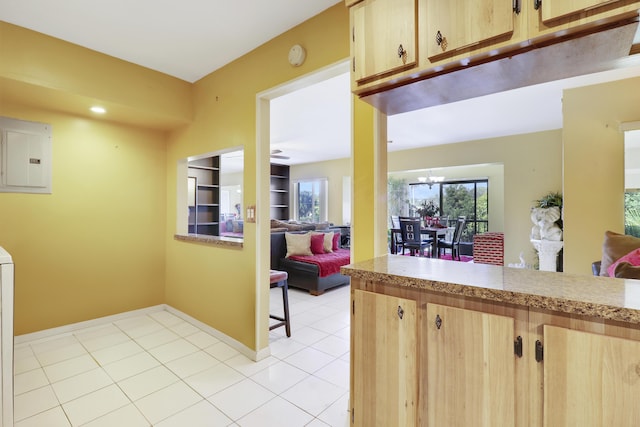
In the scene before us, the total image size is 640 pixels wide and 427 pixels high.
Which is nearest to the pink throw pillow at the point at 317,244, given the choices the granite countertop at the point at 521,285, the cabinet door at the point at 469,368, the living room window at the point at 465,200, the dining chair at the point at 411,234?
the dining chair at the point at 411,234

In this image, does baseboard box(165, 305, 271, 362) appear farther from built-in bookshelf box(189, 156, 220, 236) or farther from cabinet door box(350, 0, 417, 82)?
cabinet door box(350, 0, 417, 82)

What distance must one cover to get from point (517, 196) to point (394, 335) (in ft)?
17.5

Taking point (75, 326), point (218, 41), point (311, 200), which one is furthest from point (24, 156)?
point (311, 200)

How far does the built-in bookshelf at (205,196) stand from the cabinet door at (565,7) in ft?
15.3

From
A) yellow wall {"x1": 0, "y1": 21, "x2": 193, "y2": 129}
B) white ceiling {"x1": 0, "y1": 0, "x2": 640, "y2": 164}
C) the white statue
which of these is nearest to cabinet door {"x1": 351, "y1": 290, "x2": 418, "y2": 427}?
white ceiling {"x1": 0, "y1": 0, "x2": 640, "y2": 164}

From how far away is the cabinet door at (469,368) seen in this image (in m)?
0.96

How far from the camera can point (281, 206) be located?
28.6ft

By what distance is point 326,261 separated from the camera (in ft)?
15.1

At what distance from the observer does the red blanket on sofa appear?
4500 millimetres

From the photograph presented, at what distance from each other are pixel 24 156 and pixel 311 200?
6435 mm

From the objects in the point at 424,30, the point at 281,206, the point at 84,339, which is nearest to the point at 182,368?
the point at 84,339

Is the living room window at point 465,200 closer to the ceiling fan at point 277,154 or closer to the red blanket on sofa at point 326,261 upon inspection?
the ceiling fan at point 277,154

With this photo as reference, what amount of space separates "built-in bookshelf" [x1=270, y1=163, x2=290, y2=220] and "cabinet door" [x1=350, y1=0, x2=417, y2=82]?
7177 millimetres

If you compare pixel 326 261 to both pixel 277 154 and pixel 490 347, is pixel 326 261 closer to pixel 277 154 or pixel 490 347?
pixel 277 154
